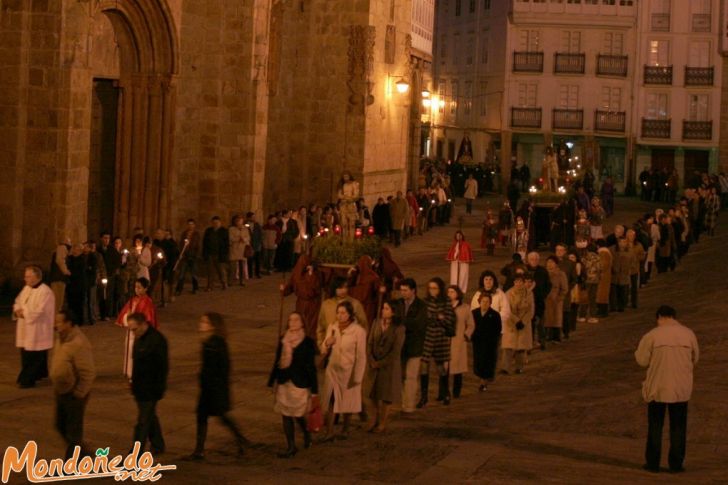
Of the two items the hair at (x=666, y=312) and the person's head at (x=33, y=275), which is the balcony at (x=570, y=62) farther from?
the hair at (x=666, y=312)

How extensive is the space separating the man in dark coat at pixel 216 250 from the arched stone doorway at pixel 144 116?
243 cm

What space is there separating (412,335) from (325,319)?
3.49 ft

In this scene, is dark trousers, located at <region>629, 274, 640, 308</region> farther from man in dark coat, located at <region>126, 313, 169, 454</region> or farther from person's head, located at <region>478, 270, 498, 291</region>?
man in dark coat, located at <region>126, 313, 169, 454</region>

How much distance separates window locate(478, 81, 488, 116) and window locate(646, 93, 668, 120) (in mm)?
6919

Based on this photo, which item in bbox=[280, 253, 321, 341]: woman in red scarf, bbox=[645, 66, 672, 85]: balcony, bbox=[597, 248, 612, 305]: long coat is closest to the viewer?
bbox=[280, 253, 321, 341]: woman in red scarf

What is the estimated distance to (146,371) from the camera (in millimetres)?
12820

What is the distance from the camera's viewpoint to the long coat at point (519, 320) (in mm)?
19125

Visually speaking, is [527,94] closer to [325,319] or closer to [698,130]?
[698,130]

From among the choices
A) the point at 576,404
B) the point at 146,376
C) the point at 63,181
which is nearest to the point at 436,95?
the point at 63,181

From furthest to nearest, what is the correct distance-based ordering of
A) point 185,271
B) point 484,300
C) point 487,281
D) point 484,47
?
point 484,47 → point 185,271 → point 487,281 → point 484,300

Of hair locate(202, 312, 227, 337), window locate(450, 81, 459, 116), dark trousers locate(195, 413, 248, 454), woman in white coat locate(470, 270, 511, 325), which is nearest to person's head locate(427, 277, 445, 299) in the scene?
woman in white coat locate(470, 270, 511, 325)

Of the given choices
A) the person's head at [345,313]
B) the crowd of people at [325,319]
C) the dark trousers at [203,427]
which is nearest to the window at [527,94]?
the crowd of people at [325,319]

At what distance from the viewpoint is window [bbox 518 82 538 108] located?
2477 inches

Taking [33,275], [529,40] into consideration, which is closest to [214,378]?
[33,275]
